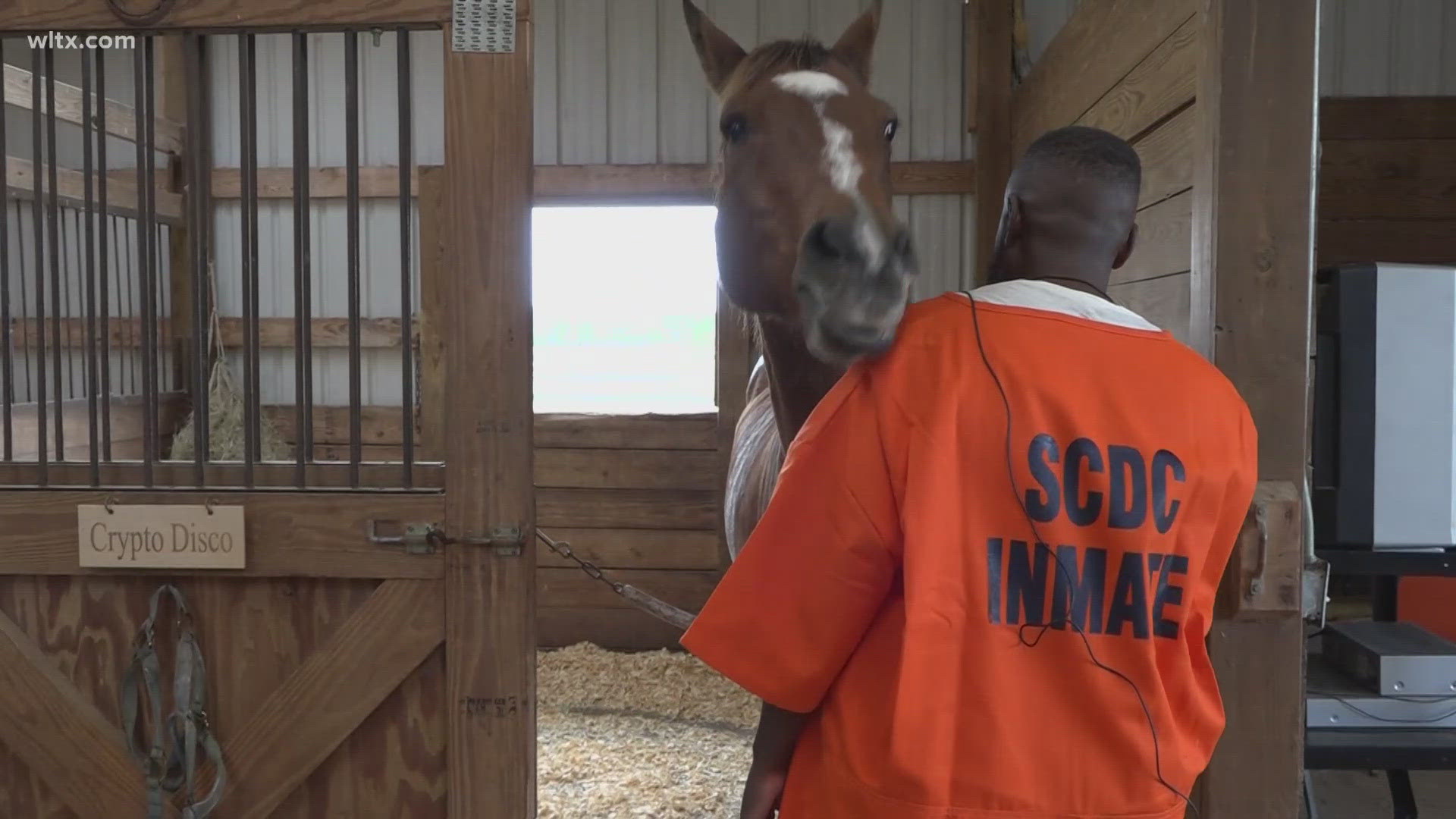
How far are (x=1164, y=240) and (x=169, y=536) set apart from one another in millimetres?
1893

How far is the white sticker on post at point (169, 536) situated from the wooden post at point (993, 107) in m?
3.08

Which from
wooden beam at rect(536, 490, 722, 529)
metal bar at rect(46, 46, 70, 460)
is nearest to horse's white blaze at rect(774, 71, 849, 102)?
metal bar at rect(46, 46, 70, 460)

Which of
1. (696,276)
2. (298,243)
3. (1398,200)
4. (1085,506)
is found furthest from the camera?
(696,276)

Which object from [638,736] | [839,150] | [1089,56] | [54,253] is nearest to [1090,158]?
[839,150]

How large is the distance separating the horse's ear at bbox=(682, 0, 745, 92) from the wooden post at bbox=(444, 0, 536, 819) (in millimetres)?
269

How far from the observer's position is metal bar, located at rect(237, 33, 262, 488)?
154 centimetres

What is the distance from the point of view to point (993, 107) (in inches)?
154

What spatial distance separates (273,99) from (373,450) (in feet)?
6.02

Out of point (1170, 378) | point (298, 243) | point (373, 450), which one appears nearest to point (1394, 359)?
point (1170, 378)

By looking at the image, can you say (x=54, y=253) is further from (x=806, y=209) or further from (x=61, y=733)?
(x=806, y=209)

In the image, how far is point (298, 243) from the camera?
154 cm

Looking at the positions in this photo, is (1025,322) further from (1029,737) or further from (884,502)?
(1029,737)

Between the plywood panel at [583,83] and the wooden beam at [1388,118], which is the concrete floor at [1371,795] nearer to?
the wooden beam at [1388,118]

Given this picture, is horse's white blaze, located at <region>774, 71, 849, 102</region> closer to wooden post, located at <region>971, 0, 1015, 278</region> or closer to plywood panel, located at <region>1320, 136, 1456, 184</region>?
wooden post, located at <region>971, 0, 1015, 278</region>
